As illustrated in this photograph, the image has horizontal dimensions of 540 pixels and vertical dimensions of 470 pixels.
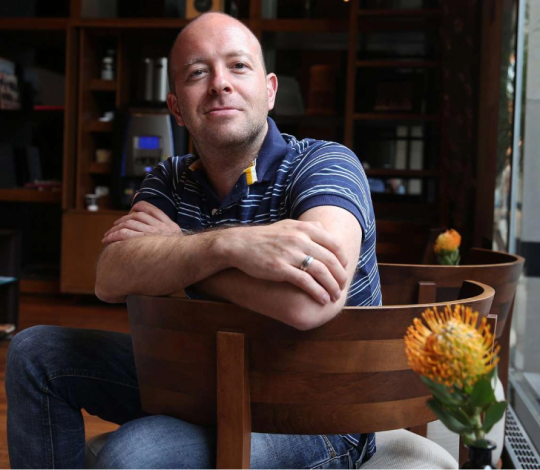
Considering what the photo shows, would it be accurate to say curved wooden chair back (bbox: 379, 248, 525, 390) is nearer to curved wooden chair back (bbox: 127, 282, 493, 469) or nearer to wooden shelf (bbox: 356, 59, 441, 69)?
curved wooden chair back (bbox: 127, 282, 493, 469)

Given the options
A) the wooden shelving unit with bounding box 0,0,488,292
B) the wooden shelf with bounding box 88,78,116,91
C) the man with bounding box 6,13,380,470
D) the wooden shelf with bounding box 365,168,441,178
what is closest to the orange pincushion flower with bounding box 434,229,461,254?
the man with bounding box 6,13,380,470

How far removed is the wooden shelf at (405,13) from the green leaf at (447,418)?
4404mm

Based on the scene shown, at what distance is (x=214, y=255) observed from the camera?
103cm

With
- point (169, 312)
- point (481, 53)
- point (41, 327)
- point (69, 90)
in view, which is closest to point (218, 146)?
point (41, 327)

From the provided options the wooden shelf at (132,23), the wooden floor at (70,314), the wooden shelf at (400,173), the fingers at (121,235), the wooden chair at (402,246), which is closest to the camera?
the fingers at (121,235)

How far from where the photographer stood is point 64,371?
1.27 metres

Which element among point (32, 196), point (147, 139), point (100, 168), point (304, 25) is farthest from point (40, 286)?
point (304, 25)

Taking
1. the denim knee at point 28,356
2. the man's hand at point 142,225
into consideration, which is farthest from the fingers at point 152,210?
the denim knee at point 28,356

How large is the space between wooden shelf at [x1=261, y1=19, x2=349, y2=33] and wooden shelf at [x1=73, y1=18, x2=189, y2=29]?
2.04 feet

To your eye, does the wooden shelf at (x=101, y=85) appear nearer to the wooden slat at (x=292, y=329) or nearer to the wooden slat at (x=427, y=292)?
the wooden slat at (x=427, y=292)

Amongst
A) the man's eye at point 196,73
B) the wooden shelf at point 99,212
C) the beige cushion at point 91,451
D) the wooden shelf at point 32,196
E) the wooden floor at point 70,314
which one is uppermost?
the man's eye at point 196,73

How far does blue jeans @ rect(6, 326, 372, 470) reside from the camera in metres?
1.09

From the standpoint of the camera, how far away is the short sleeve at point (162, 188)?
1529 millimetres

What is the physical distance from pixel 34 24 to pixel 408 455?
5133 mm
